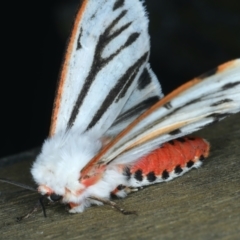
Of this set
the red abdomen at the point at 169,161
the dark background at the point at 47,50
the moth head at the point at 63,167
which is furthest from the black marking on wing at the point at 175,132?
the dark background at the point at 47,50

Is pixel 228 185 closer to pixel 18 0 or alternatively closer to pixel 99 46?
pixel 99 46

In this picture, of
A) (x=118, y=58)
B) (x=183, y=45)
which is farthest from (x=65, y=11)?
(x=118, y=58)

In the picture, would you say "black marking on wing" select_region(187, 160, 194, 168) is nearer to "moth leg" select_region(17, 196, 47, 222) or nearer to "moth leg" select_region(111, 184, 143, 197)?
"moth leg" select_region(111, 184, 143, 197)

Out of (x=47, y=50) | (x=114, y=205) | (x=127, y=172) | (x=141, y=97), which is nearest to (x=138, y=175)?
(x=127, y=172)

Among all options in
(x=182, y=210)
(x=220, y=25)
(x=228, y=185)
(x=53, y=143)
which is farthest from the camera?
(x=220, y=25)

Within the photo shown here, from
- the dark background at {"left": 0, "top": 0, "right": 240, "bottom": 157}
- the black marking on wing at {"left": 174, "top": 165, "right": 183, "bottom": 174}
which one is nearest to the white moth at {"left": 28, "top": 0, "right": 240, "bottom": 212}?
the black marking on wing at {"left": 174, "top": 165, "right": 183, "bottom": 174}

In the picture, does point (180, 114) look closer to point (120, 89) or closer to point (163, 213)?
point (163, 213)
